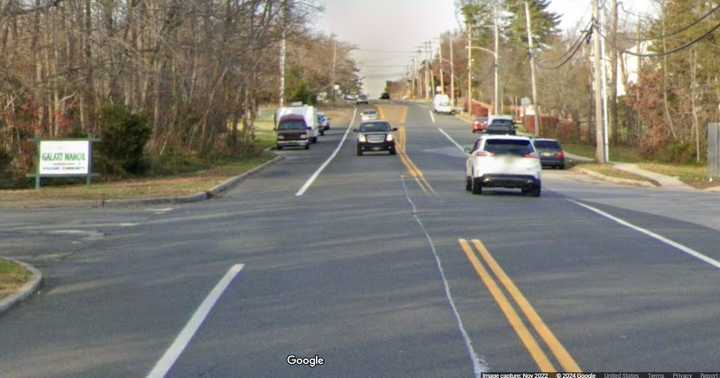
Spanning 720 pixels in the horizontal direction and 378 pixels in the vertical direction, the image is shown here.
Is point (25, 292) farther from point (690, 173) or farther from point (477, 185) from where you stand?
point (690, 173)

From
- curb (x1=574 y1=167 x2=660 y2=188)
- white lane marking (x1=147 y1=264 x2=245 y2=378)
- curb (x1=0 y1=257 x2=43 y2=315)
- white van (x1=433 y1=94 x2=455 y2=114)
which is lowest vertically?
white lane marking (x1=147 y1=264 x2=245 y2=378)

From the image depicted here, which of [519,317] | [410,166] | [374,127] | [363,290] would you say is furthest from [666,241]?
[374,127]

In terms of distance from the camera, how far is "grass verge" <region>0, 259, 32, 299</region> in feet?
38.4

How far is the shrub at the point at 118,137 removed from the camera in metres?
32.1

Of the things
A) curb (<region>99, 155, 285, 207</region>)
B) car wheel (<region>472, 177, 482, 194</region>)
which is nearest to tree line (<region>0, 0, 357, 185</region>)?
curb (<region>99, 155, 285, 207</region>)

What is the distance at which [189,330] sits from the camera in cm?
975

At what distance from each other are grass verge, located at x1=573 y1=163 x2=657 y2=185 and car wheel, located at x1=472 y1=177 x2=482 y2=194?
491 inches

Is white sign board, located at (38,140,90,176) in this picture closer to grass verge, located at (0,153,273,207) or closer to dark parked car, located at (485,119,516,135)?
grass verge, located at (0,153,273,207)

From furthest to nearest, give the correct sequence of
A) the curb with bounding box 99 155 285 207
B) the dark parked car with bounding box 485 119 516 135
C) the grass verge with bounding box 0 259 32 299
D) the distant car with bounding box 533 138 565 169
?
1. the dark parked car with bounding box 485 119 516 135
2. the distant car with bounding box 533 138 565 169
3. the curb with bounding box 99 155 285 207
4. the grass verge with bounding box 0 259 32 299

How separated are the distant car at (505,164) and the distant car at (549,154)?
18470mm

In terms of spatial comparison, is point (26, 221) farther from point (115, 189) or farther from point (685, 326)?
point (685, 326)

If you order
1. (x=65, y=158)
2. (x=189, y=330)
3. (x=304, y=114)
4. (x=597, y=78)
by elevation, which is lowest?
(x=189, y=330)

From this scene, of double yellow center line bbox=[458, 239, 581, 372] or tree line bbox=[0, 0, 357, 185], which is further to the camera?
tree line bbox=[0, 0, 357, 185]

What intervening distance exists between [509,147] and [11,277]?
1693 centimetres
